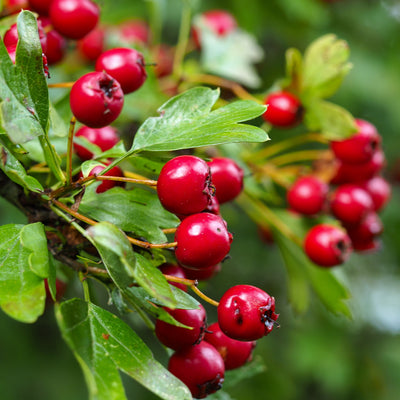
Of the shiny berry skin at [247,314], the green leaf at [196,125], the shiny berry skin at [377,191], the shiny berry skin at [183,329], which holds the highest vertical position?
the green leaf at [196,125]

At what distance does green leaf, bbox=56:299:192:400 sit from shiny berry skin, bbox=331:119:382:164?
0.88 metres

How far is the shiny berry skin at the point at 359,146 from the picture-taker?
1384mm

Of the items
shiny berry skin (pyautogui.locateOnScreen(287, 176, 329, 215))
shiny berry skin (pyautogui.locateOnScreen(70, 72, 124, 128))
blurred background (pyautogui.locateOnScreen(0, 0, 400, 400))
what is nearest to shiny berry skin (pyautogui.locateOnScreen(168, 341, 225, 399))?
shiny berry skin (pyautogui.locateOnScreen(70, 72, 124, 128))

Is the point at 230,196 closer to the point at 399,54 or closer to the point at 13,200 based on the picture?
the point at 13,200

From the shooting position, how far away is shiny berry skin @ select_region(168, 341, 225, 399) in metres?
0.84

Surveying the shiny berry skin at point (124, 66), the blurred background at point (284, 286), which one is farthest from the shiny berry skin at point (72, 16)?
the blurred background at point (284, 286)

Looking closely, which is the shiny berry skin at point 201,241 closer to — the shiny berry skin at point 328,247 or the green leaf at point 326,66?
the shiny berry skin at point 328,247

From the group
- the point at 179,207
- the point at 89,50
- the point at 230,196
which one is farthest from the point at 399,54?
the point at 179,207

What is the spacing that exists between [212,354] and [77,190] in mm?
357

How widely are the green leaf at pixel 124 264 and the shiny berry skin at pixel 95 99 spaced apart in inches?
9.3

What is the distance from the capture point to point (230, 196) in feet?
3.27

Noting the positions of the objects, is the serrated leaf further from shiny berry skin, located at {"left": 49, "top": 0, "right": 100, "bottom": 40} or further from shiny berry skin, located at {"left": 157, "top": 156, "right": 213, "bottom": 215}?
shiny berry skin, located at {"left": 157, "top": 156, "right": 213, "bottom": 215}

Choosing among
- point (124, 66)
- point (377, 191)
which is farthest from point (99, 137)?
point (377, 191)

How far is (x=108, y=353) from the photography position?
71 centimetres
